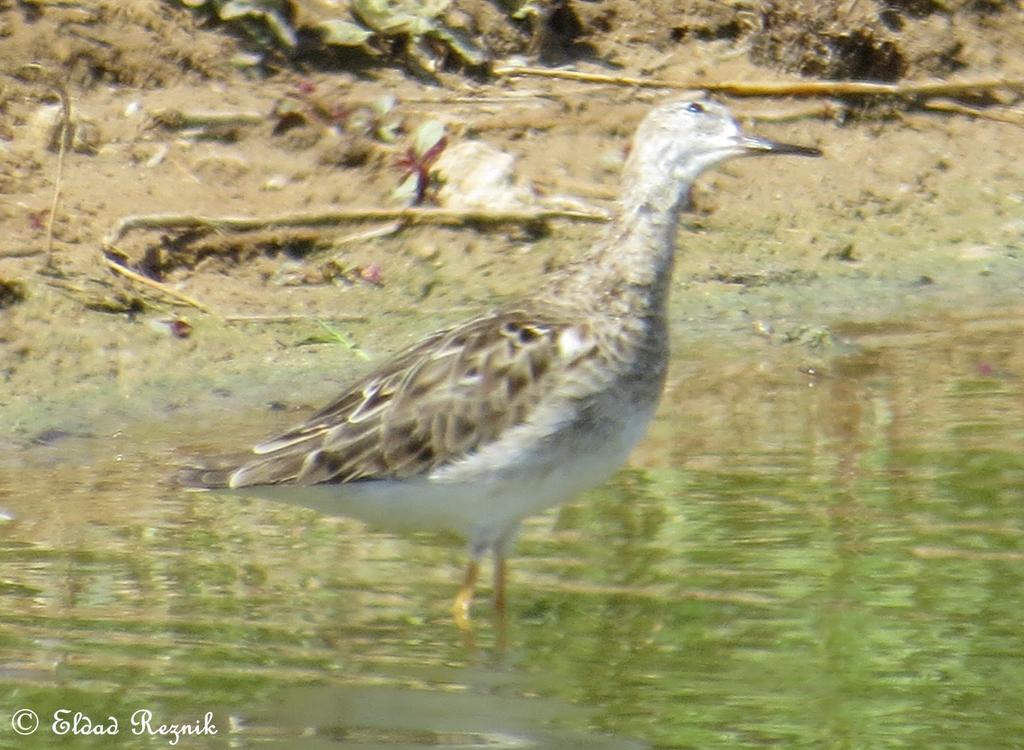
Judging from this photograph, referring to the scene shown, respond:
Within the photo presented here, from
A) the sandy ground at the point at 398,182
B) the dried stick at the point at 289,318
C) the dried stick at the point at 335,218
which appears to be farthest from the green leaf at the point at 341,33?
the dried stick at the point at 289,318

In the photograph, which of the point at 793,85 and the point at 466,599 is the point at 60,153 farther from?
the point at 793,85

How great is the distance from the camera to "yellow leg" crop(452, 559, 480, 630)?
20.6 feet

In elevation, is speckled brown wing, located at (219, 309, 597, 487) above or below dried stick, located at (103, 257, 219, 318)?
above

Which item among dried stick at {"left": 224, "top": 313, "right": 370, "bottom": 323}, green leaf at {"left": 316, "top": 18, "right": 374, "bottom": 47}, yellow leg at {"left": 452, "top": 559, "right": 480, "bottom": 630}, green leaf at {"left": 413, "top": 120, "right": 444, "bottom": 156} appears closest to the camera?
yellow leg at {"left": 452, "top": 559, "right": 480, "bottom": 630}

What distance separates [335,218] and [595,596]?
3.71 m

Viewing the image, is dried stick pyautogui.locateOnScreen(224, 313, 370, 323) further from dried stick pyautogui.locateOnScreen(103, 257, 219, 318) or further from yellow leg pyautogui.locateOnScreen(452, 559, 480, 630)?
yellow leg pyautogui.locateOnScreen(452, 559, 480, 630)

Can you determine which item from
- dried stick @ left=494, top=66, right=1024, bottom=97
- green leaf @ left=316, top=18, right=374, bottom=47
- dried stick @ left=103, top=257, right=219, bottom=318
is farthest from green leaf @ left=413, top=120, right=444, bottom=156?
dried stick @ left=103, top=257, right=219, bottom=318

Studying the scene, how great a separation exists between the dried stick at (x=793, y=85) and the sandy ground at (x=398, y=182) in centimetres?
6

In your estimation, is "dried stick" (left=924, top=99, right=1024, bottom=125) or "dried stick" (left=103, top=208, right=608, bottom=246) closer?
"dried stick" (left=103, top=208, right=608, bottom=246)

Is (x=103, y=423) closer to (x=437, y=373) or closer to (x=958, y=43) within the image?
(x=437, y=373)

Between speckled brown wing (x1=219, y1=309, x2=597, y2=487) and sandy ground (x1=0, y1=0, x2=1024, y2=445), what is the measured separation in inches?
70.6

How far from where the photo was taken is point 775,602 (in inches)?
249

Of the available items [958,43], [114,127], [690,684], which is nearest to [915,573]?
[690,684]

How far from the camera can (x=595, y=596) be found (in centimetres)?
642
